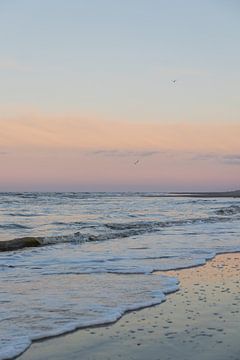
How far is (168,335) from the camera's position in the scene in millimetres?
4875

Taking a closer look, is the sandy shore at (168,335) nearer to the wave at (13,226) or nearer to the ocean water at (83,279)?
the ocean water at (83,279)

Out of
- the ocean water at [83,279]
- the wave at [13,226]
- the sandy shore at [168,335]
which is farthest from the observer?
the wave at [13,226]

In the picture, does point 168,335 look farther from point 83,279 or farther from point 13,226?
point 13,226

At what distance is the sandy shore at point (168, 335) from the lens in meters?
4.33

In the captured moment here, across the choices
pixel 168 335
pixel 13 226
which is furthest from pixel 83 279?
pixel 13 226

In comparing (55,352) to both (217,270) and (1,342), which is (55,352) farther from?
(217,270)

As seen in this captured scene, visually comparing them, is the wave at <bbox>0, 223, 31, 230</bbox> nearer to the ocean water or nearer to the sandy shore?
the ocean water

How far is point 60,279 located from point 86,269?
3.90 feet

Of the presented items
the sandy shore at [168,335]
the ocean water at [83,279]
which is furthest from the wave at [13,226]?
the sandy shore at [168,335]

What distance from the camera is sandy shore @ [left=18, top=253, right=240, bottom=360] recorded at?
433cm

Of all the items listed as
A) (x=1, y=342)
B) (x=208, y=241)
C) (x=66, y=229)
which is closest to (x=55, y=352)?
(x=1, y=342)

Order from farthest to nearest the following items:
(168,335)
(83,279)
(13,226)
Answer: (13,226), (83,279), (168,335)

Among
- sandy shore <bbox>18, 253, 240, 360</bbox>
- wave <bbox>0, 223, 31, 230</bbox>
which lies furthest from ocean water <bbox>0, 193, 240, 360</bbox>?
wave <bbox>0, 223, 31, 230</bbox>

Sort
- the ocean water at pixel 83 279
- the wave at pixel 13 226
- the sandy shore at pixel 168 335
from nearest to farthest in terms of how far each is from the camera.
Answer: the sandy shore at pixel 168 335, the ocean water at pixel 83 279, the wave at pixel 13 226
